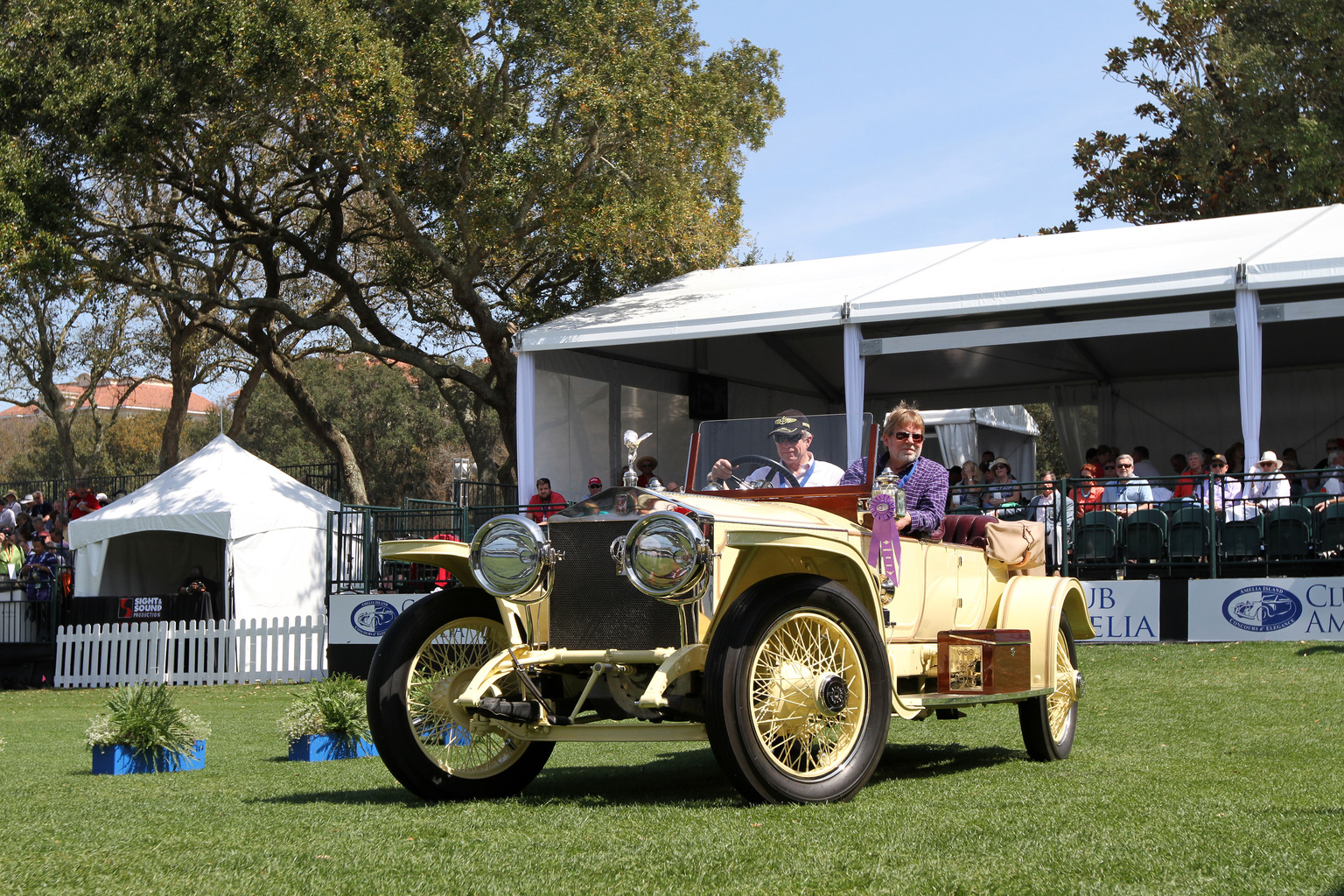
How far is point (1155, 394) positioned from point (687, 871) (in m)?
19.1

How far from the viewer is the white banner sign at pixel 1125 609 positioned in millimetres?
12117

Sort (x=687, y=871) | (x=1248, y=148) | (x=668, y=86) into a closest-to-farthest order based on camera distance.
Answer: (x=687, y=871) → (x=668, y=86) → (x=1248, y=148)

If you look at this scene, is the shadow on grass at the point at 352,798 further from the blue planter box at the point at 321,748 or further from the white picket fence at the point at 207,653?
the white picket fence at the point at 207,653

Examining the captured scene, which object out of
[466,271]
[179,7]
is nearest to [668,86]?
[466,271]

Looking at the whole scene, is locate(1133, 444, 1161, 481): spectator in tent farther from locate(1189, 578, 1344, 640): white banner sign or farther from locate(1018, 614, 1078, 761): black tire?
locate(1018, 614, 1078, 761): black tire

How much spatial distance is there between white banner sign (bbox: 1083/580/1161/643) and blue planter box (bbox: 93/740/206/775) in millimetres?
8490

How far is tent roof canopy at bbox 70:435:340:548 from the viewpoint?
57.0ft

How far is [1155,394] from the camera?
20812mm

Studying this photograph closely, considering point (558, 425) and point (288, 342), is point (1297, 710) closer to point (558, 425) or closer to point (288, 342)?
point (558, 425)

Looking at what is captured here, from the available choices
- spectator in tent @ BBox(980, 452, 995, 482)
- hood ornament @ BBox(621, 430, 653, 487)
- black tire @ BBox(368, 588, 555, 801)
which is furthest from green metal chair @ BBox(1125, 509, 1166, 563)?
black tire @ BBox(368, 588, 555, 801)

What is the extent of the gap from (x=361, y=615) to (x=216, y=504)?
3.66 m

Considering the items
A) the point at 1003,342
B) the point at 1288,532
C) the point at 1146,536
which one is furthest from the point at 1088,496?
the point at 1003,342

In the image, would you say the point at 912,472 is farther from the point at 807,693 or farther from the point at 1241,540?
the point at 1241,540

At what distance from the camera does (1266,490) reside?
12570mm
